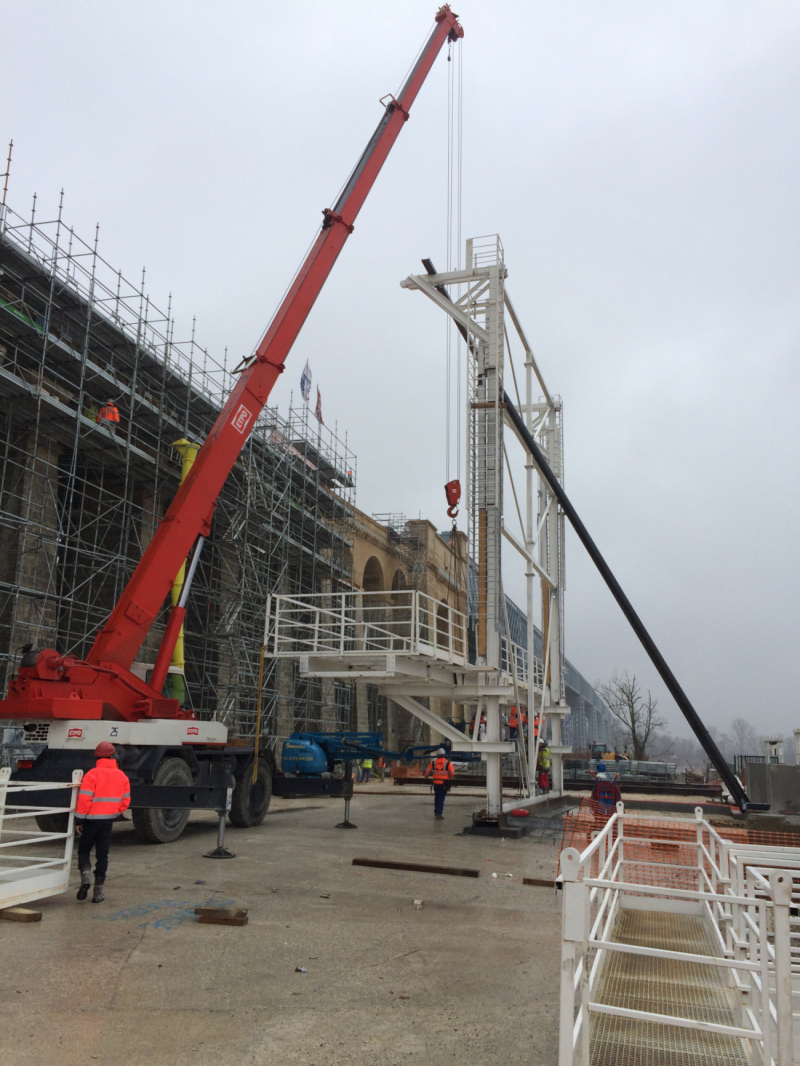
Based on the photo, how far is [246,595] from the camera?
28953 mm

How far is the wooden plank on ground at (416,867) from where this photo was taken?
1116 centimetres

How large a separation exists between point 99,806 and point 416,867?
4841 millimetres

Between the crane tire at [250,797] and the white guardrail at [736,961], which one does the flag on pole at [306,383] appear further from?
the white guardrail at [736,961]

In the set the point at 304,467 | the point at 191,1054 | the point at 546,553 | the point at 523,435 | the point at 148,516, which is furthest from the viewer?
the point at 304,467

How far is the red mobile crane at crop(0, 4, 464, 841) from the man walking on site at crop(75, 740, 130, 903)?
2858mm

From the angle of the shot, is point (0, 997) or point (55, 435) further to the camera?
point (55, 435)

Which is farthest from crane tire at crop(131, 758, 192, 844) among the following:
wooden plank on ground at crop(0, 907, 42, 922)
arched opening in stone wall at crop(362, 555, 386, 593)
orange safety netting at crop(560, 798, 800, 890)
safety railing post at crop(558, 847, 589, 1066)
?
arched opening in stone wall at crop(362, 555, 386, 593)

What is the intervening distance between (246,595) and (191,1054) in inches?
964

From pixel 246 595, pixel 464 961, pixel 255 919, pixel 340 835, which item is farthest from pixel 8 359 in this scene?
pixel 464 961

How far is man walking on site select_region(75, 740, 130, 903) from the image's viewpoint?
8.52m

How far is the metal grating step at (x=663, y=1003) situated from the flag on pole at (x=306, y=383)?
91.5 ft

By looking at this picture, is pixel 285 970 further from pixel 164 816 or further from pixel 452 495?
pixel 452 495

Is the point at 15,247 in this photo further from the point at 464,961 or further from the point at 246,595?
the point at 464,961

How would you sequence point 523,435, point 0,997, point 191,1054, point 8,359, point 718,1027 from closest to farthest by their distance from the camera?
point 718,1027 → point 191,1054 → point 0,997 → point 523,435 → point 8,359
